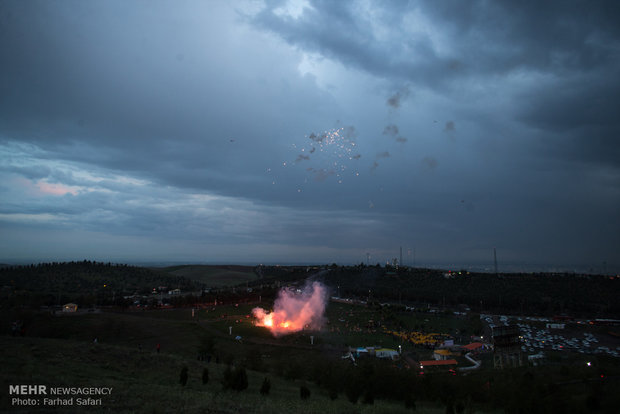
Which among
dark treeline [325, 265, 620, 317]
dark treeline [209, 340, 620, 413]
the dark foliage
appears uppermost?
the dark foliage

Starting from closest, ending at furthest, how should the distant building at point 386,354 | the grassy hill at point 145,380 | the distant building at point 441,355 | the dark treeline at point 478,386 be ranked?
the grassy hill at point 145,380, the dark treeline at point 478,386, the distant building at point 386,354, the distant building at point 441,355

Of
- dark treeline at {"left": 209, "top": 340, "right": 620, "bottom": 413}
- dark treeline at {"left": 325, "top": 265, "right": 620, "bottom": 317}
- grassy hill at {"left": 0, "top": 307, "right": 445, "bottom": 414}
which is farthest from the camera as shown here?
dark treeline at {"left": 325, "top": 265, "right": 620, "bottom": 317}

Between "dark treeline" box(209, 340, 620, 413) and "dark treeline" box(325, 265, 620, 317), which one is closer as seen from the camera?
"dark treeline" box(209, 340, 620, 413)

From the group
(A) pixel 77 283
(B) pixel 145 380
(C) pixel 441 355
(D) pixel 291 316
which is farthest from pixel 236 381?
(A) pixel 77 283

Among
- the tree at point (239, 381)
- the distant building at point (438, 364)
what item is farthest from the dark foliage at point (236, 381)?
the distant building at point (438, 364)

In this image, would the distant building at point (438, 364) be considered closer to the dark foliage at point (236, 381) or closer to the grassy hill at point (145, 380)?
the grassy hill at point (145, 380)

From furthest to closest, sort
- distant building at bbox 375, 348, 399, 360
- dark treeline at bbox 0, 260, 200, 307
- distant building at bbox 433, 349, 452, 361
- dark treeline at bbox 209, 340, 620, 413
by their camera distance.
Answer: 1. dark treeline at bbox 0, 260, 200, 307
2. distant building at bbox 433, 349, 452, 361
3. distant building at bbox 375, 348, 399, 360
4. dark treeline at bbox 209, 340, 620, 413

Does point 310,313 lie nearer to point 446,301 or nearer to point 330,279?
point 446,301

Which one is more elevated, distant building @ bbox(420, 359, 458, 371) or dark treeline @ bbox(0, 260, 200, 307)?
dark treeline @ bbox(0, 260, 200, 307)

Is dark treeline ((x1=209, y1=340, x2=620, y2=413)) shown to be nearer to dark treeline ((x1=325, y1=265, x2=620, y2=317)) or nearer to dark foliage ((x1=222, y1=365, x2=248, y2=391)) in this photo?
dark foliage ((x1=222, y1=365, x2=248, y2=391))

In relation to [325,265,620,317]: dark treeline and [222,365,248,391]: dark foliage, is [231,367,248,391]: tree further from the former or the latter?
[325,265,620,317]: dark treeline

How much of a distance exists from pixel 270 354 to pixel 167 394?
30761 mm

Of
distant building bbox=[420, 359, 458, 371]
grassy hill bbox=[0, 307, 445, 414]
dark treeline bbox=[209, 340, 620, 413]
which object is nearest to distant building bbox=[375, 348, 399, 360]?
distant building bbox=[420, 359, 458, 371]

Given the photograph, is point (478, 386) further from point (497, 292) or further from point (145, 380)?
point (497, 292)
